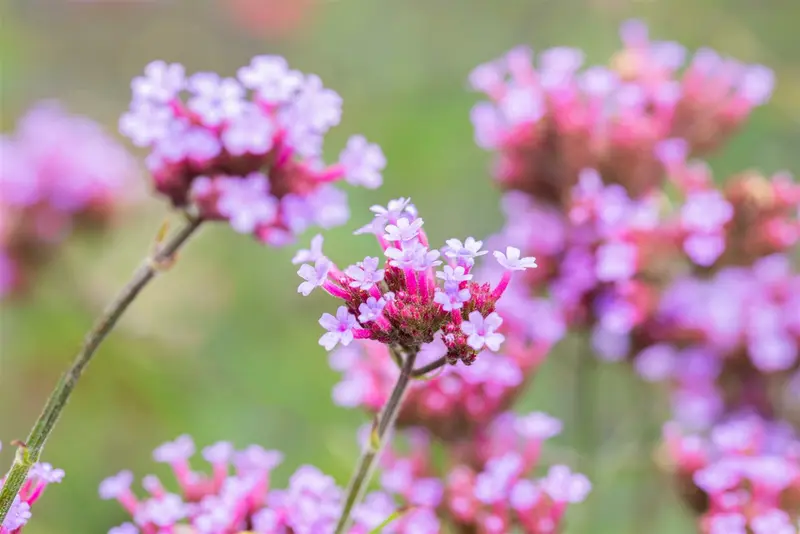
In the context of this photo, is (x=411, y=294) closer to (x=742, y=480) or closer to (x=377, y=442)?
(x=377, y=442)

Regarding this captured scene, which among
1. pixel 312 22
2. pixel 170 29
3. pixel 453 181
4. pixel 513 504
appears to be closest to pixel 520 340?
pixel 513 504

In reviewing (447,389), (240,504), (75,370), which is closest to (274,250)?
(447,389)

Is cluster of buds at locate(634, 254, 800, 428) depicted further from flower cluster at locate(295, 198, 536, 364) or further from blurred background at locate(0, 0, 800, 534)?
flower cluster at locate(295, 198, 536, 364)

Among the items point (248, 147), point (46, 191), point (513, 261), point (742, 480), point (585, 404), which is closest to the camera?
point (513, 261)

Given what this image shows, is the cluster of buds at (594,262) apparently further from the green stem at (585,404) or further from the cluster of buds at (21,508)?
the cluster of buds at (21,508)

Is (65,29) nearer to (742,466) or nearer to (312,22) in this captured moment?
(312,22)

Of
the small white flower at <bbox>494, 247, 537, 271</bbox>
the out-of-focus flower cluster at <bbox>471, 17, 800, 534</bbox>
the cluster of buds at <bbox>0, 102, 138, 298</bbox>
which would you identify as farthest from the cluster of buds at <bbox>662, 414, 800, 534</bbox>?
the cluster of buds at <bbox>0, 102, 138, 298</bbox>

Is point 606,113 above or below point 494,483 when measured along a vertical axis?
above

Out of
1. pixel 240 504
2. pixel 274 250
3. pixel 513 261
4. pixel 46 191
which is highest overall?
pixel 274 250
